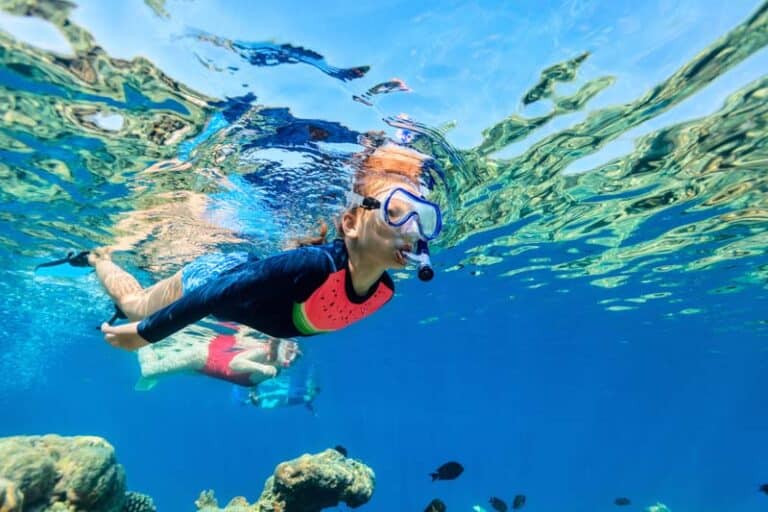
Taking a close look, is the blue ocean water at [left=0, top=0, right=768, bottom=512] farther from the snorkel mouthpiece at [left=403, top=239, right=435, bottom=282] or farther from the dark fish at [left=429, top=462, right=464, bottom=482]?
the dark fish at [left=429, top=462, right=464, bottom=482]

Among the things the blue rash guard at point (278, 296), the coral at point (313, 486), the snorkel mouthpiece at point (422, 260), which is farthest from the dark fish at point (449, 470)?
the snorkel mouthpiece at point (422, 260)

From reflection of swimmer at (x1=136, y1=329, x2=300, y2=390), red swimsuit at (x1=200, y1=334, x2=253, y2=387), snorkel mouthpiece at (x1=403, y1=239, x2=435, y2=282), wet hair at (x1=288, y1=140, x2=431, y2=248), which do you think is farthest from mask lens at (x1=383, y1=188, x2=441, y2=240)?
red swimsuit at (x1=200, y1=334, x2=253, y2=387)

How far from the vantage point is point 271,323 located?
5.00 metres

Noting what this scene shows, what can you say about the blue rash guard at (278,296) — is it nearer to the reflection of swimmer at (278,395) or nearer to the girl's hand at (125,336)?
the girl's hand at (125,336)

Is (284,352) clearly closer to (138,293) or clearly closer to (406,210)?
(138,293)

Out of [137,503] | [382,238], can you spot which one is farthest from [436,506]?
[382,238]

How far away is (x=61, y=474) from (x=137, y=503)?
1853 millimetres

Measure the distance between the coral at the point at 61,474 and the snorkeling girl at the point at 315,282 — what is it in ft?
11.4

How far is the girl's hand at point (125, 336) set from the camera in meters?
4.09

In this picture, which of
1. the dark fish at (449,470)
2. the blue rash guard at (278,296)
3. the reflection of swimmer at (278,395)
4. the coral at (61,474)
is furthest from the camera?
the reflection of swimmer at (278,395)

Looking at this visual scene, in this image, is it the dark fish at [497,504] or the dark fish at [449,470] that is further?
the dark fish at [497,504]

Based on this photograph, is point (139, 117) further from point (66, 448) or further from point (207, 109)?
point (66, 448)

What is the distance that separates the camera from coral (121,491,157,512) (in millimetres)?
8109

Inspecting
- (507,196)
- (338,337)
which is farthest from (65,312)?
(507,196)
